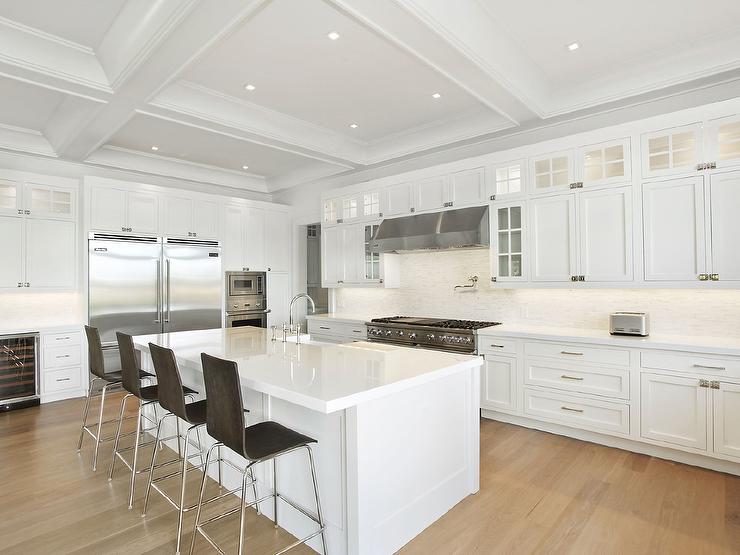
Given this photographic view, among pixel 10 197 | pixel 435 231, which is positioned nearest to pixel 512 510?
pixel 435 231

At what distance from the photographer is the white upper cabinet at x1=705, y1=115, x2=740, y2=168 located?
3.12 meters

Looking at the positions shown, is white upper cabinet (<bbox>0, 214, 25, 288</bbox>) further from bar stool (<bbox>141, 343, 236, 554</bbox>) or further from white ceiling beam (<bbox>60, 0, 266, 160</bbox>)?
bar stool (<bbox>141, 343, 236, 554</bbox>)

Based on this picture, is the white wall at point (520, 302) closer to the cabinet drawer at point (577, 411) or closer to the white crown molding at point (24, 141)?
the cabinet drawer at point (577, 411)

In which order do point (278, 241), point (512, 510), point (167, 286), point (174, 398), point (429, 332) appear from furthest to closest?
1. point (278, 241)
2. point (167, 286)
3. point (429, 332)
4. point (512, 510)
5. point (174, 398)

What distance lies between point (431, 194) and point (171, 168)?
3863mm

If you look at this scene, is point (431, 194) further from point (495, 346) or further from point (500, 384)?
point (500, 384)

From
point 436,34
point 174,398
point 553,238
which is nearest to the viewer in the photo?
point 174,398

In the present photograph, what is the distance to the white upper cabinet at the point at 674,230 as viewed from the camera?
127 inches

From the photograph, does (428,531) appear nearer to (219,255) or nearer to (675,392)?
(675,392)

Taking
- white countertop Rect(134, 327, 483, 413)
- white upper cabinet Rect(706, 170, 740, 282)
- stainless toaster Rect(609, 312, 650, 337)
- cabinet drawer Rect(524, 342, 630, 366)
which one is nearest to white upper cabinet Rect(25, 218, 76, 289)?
white countertop Rect(134, 327, 483, 413)

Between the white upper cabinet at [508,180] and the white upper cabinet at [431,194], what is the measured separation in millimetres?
535

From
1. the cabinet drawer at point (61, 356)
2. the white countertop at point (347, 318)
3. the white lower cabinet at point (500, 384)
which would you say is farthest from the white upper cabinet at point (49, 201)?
the white lower cabinet at point (500, 384)

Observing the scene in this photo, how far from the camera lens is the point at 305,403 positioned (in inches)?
74.2

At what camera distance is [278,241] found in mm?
7035
